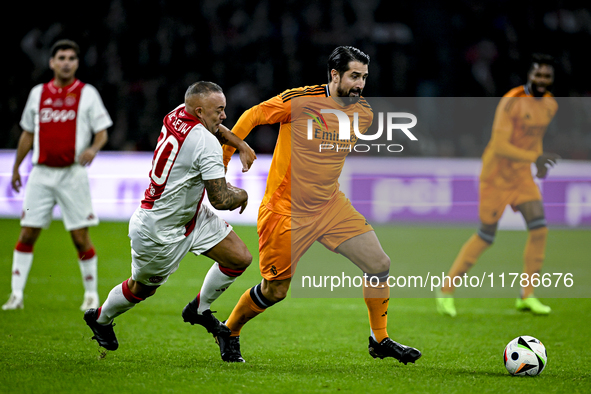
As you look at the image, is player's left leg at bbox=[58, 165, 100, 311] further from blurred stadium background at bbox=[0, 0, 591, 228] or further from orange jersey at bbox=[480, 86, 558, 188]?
blurred stadium background at bbox=[0, 0, 591, 228]

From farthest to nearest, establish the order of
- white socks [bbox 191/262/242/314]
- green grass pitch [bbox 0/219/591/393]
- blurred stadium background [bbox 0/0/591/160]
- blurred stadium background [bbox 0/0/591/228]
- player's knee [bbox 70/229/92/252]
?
blurred stadium background [bbox 0/0/591/160], blurred stadium background [bbox 0/0/591/228], player's knee [bbox 70/229/92/252], white socks [bbox 191/262/242/314], green grass pitch [bbox 0/219/591/393]

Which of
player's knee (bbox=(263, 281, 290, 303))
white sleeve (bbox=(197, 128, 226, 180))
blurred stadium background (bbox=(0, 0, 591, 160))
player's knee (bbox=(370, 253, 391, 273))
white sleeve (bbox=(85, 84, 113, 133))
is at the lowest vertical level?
player's knee (bbox=(263, 281, 290, 303))

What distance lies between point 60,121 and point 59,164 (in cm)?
41

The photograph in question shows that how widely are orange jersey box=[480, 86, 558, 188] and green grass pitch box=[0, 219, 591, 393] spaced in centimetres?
140

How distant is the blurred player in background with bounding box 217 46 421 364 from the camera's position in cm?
454

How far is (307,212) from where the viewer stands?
184 inches

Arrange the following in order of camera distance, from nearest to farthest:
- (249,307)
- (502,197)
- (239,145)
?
(239,145) → (249,307) → (502,197)

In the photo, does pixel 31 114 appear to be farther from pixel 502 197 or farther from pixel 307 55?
pixel 307 55

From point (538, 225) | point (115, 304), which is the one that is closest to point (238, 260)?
point (115, 304)

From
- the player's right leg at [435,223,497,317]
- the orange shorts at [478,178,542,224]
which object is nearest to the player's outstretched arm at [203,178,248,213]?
the player's right leg at [435,223,497,317]

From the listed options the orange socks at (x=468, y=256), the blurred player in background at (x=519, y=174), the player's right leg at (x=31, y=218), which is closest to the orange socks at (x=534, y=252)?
the blurred player in background at (x=519, y=174)

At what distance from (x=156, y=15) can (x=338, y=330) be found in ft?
41.0

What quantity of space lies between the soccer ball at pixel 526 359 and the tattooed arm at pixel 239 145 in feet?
6.75

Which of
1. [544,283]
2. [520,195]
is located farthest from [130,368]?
[544,283]
